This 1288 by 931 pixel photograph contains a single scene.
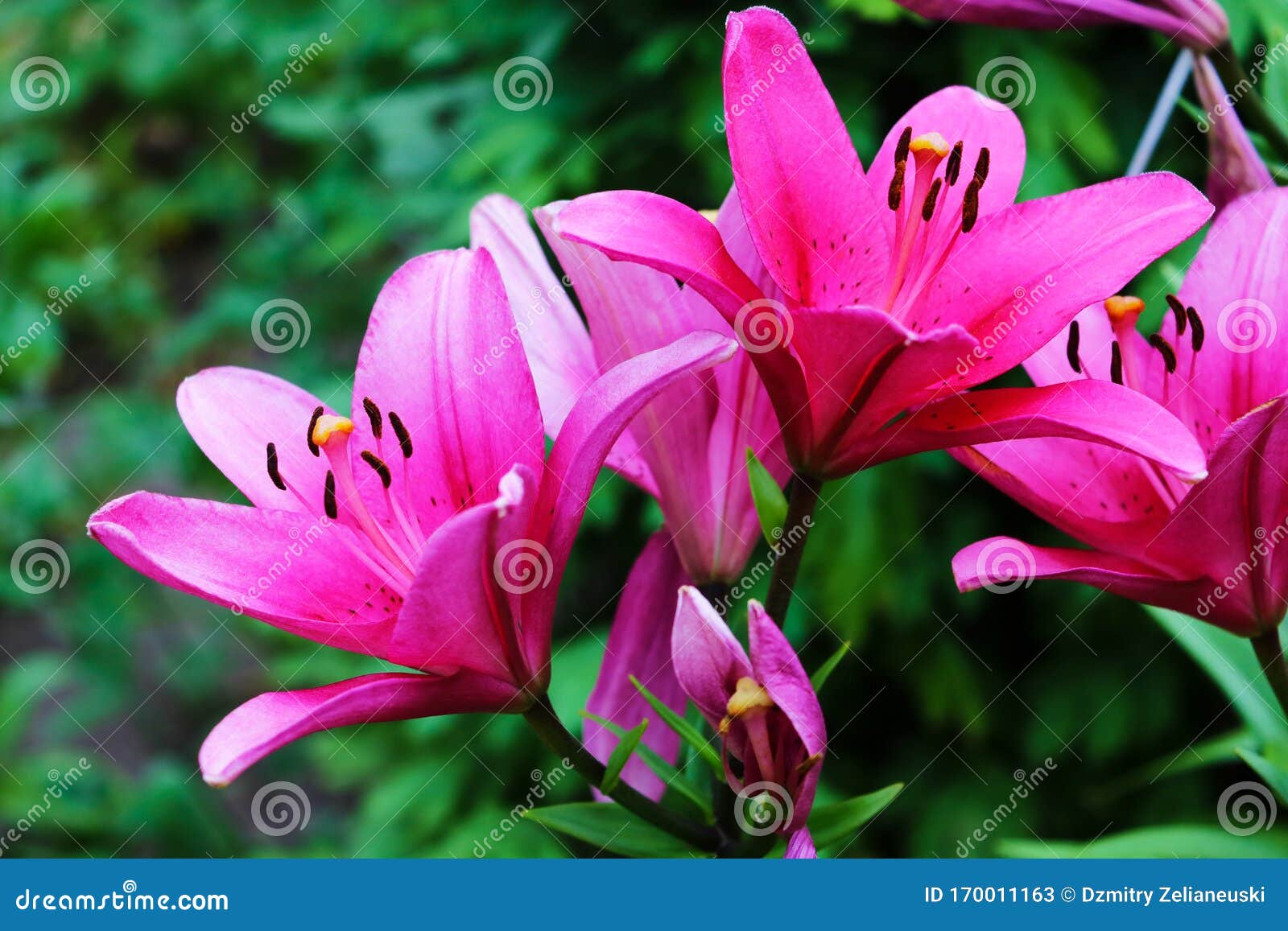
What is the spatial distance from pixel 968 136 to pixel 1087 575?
0.70 ft

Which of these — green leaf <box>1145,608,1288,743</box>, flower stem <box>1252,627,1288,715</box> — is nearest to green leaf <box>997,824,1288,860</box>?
green leaf <box>1145,608,1288,743</box>

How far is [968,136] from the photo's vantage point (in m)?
0.56

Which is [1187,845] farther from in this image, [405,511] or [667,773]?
[405,511]

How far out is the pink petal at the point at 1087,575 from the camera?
1.53 feet

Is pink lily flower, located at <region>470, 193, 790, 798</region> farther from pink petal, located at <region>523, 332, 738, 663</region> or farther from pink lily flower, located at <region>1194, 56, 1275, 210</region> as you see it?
pink lily flower, located at <region>1194, 56, 1275, 210</region>

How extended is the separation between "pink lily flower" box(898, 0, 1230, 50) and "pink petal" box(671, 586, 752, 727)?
0.30 meters

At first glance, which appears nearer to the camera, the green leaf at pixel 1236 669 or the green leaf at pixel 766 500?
the green leaf at pixel 766 500

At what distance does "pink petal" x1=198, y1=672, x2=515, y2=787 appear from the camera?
0.44 m

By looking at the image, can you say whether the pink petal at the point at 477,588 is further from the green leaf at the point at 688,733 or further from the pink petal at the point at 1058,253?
the pink petal at the point at 1058,253

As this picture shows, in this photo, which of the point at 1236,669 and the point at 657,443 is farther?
the point at 1236,669

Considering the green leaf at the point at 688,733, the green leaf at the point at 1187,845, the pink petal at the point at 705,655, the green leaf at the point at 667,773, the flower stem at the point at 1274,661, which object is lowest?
the green leaf at the point at 1187,845

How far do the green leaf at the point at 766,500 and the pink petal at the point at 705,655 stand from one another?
0.07 m

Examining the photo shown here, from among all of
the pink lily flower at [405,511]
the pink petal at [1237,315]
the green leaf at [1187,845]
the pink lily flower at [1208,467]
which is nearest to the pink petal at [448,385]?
the pink lily flower at [405,511]

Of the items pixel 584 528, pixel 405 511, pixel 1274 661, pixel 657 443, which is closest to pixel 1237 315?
pixel 1274 661
